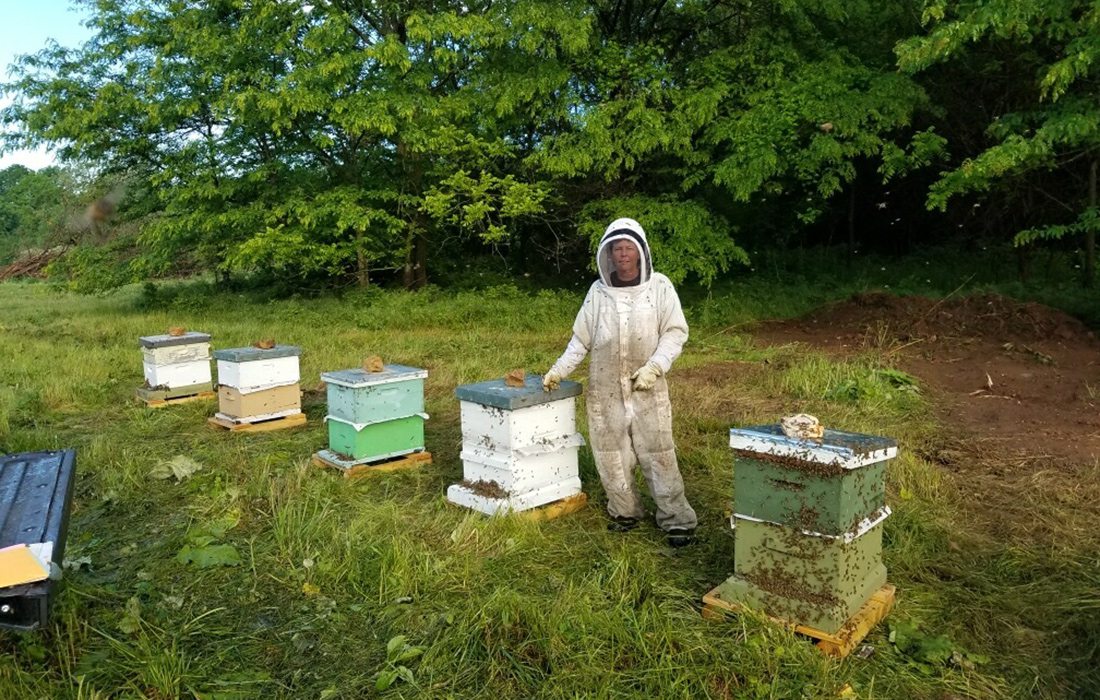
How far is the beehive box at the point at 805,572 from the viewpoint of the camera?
2.80 meters

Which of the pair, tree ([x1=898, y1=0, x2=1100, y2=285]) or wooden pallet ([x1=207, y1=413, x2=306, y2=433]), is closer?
wooden pallet ([x1=207, y1=413, x2=306, y2=433])

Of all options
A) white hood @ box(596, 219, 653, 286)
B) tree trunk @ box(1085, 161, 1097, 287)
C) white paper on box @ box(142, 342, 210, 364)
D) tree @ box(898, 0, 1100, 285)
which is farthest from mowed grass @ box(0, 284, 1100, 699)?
tree trunk @ box(1085, 161, 1097, 287)

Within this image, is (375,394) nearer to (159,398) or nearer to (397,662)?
(397,662)

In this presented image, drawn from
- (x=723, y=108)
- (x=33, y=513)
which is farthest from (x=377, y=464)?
(x=723, y=108)

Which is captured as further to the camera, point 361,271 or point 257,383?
point 361,271

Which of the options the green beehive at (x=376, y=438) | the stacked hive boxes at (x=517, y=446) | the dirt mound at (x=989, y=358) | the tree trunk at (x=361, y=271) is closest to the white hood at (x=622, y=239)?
the stacked hive boxes at (x=517, y=446)

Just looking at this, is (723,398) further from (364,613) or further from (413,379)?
(364,613)

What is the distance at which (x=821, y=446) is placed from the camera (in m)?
2.76

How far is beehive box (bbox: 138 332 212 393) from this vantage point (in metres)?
6.95

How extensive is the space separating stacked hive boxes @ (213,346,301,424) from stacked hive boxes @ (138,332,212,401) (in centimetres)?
99

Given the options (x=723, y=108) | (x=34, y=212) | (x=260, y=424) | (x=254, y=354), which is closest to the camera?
(x=254, y=354)

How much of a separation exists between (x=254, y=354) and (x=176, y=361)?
59.4 inches

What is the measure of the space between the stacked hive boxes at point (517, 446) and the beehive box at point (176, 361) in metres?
3.91

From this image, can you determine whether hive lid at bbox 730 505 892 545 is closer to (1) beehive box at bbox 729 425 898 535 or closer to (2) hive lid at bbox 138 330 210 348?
(1) beehive box at bbox 729 425 898 535
